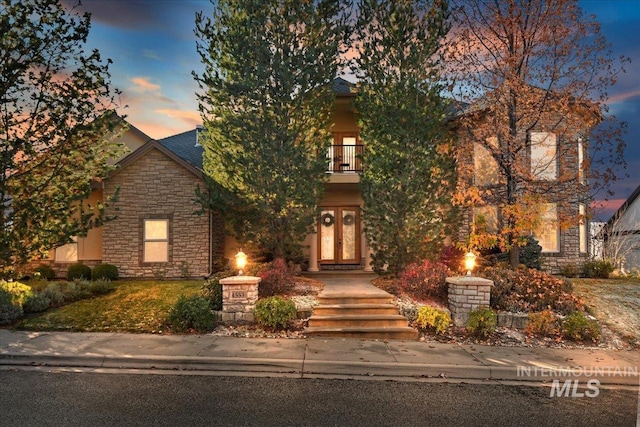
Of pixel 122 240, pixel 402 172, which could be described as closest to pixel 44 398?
pixel 402 172

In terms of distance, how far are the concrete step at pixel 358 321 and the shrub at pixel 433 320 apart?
38 centimetres

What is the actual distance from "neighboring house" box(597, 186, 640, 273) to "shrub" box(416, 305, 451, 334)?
13.8m

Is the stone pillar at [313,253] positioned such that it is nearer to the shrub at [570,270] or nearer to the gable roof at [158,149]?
the gable roof at [158,149]

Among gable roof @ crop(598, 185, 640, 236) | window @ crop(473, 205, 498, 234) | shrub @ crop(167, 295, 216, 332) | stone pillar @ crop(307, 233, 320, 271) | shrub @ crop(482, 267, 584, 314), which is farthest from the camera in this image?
gable roof @ crop(598, 185, 640, 236)

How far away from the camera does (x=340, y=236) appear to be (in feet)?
60.9

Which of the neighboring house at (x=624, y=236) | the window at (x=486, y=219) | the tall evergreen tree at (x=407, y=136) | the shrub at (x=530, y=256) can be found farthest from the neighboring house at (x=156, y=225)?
the neighboring house at (x=624, y=236)

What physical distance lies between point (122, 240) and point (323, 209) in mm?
8058

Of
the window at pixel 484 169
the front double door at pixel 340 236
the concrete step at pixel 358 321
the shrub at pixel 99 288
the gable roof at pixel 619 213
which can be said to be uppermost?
the window at pixel 484 169

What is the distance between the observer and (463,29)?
12742 millimetres

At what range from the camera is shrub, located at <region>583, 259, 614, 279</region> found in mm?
16906

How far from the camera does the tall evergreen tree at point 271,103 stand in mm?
12703

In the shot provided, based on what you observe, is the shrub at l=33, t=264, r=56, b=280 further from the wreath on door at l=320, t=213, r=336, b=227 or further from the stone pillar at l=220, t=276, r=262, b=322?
the wreath on door at l=320, t=213, r=336, b=227

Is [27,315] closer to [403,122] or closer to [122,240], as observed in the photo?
[122,240]

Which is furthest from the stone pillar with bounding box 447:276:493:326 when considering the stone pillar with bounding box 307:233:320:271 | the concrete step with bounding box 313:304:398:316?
the stone pillar with bounding box 307:233:320:271
